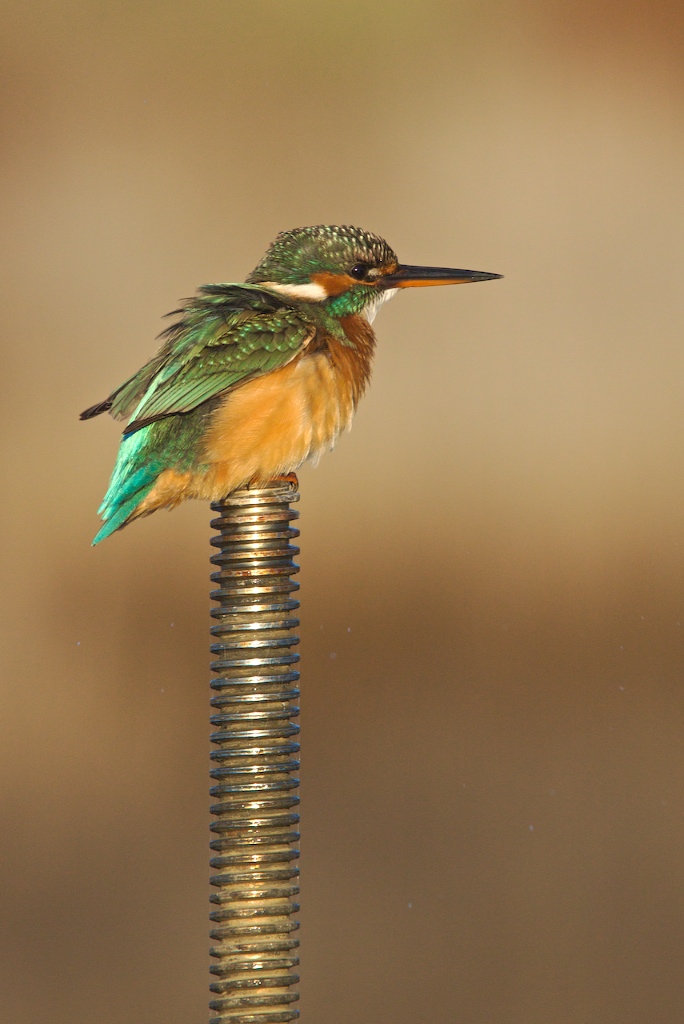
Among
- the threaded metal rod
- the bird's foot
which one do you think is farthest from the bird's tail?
the threaded metal rod

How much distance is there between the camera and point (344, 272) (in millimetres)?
1785

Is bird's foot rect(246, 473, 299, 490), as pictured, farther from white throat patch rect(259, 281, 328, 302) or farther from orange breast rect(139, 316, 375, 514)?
white throat patch rect(259, 281, 328, 302)

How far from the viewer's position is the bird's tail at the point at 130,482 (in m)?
1.52

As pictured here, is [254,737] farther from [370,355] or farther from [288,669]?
[370,355]

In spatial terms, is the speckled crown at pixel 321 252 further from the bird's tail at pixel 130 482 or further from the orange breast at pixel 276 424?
the bird's tail at pixel 130 482

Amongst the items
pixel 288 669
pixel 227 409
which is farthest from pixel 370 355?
pixel 288 669

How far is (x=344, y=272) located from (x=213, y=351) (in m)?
0.31

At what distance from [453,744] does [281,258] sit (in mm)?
1328

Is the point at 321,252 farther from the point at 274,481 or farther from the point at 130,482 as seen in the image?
the point at 130,482

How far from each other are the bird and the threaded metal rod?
472mm

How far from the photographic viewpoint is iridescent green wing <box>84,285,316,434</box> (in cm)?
150

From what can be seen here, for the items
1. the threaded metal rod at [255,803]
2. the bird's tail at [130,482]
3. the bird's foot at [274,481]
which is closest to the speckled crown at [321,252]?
the bird's foot at [274,481]

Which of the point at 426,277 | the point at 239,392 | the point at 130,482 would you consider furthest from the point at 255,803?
the point at 426,277

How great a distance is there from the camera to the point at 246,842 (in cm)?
102
